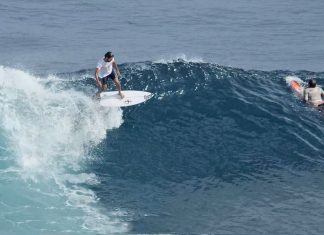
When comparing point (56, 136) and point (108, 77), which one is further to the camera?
point (108, 77)

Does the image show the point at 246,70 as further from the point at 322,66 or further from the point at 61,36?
the point at 61,36

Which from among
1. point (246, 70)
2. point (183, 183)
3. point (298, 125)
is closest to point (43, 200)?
point (183, 183)

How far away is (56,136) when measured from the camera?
28.5m

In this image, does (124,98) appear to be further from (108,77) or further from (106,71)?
(106,71)

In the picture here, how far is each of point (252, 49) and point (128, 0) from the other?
50.5ft

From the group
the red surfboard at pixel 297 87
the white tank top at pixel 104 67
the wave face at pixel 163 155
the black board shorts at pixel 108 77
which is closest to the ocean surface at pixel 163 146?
the wave face at pixel 163 155

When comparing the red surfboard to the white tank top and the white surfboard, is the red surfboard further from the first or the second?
the white tank top

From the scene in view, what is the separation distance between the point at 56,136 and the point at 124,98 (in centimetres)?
389

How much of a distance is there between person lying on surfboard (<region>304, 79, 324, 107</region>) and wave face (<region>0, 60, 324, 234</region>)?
0.47 metres

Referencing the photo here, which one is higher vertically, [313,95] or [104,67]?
[104,67]

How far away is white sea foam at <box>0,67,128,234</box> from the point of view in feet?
81.1

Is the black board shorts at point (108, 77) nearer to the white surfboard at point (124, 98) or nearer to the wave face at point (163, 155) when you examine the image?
the white surfboard at point (124, 98)

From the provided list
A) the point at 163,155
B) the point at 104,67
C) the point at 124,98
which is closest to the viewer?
the point at 163,155

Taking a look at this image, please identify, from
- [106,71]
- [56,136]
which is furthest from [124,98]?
[56,136]
